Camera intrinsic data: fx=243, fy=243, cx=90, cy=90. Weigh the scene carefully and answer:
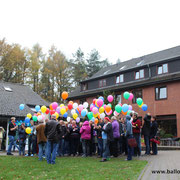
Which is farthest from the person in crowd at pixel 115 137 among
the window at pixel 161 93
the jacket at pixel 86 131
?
the window at pixel 161 93

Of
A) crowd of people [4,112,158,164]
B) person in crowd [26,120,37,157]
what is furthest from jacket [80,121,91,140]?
person in crowd [26,120,37,157]

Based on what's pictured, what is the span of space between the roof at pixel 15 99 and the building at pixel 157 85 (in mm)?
8195

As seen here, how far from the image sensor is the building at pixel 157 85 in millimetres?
23672

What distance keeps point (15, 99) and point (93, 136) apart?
42.4 ft

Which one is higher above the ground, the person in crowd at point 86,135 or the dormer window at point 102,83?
the dormer window at point 102,83

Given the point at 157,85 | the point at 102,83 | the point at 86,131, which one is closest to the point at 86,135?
the point at 86,131

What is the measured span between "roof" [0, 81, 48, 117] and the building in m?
8.20

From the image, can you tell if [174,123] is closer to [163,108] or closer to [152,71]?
[163,108]

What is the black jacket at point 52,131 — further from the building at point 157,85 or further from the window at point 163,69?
the window at point 163,69

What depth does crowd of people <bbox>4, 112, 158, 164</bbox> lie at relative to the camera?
9.78 meters

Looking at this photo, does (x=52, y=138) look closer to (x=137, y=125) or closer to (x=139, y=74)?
(x=137, y=125)

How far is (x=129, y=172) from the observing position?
22.2 feet

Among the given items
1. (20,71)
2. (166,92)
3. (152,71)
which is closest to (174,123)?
(166,92)

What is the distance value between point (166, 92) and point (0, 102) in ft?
52.1
